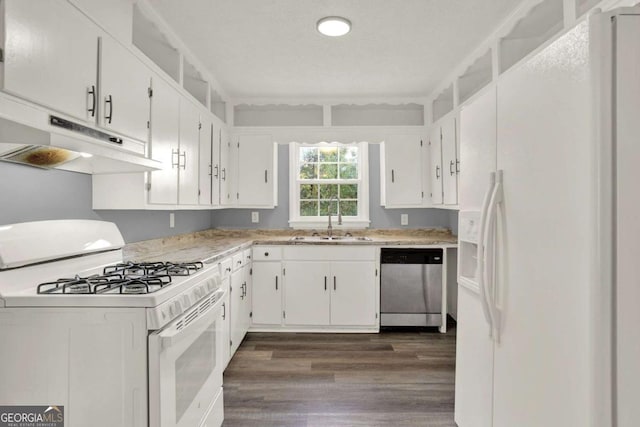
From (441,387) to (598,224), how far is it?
6.24 ft

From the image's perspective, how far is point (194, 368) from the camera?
1563mm

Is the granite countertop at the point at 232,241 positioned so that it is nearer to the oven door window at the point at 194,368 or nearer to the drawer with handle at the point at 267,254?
the drawer with handle at the point at 267,254

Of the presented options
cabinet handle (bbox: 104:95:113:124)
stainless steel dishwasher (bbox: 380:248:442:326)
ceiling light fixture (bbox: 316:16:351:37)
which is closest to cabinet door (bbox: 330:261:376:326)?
stainless steel dishwasher (bbox: 380:248:442:326)

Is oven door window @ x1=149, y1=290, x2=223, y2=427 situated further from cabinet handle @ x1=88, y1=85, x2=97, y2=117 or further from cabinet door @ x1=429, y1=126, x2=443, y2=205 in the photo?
cabinet door @ x1=429, y1=126, x2=443, y2=205

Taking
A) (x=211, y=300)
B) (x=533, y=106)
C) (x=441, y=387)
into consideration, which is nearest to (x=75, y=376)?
(x=211, y=300)

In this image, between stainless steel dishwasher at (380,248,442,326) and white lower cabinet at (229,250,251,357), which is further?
stainless steel dishwasher at (380,248,442,326)

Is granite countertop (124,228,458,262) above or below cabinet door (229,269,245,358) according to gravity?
above

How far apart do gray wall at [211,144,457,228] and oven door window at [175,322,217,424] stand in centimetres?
238

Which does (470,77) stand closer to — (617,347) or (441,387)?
(441,387)

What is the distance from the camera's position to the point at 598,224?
87 cm

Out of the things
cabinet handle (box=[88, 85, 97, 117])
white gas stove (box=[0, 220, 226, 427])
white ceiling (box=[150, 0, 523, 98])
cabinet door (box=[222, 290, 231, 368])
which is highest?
white ceiling (box=[150, 0, 523, 98])

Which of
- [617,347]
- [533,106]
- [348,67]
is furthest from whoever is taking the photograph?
[348,67]

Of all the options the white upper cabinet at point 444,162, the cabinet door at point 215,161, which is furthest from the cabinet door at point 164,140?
the white upper cabinet at point 444,162

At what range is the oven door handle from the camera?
1.26 meters
